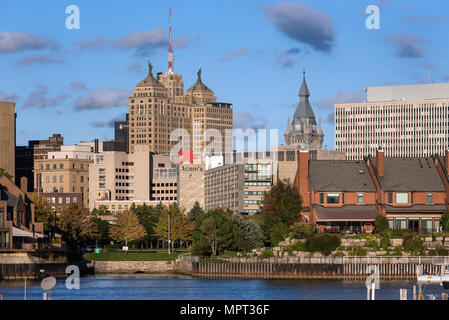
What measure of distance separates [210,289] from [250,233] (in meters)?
37.5

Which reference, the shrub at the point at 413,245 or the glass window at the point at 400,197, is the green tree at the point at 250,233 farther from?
the shrub at the point at 413,245

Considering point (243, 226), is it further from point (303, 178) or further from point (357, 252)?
point (357, 252)

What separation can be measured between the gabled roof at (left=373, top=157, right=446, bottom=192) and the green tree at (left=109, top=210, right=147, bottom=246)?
64.7 m

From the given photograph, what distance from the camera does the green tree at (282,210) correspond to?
132 m

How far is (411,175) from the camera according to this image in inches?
5418

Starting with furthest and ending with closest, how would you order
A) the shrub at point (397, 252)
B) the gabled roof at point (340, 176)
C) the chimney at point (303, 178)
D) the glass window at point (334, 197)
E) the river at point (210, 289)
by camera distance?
the chimney at point (303, 178) → the gabled roof at point (340, 176) → the glass window at point (334, 197) → the shrub at point (397, 252) → the river at point (210, 289)

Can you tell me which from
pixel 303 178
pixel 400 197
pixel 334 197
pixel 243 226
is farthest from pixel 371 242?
pixel 243 226

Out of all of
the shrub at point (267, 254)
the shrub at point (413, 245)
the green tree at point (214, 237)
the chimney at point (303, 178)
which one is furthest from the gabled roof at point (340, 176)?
the green tree at point (214, 237)

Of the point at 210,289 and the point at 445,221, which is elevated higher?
the point at 445,221

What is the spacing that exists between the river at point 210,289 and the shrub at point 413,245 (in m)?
7.91

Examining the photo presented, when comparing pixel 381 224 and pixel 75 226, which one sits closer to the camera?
pixel 381 224

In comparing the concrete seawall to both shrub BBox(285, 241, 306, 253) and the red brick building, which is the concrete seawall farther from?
shrub BBox(285, 241, 306, 253)
